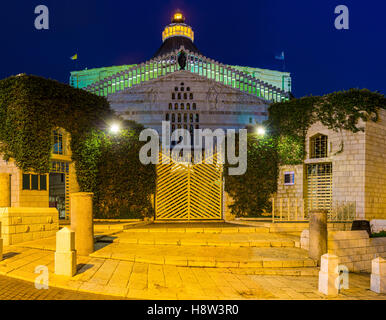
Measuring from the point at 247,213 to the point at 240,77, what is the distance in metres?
29.2

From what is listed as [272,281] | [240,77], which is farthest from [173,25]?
[272,281]

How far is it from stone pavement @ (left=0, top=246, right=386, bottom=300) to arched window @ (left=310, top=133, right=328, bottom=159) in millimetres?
8770

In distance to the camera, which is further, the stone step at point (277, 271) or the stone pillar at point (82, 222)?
the stone pillar at point (82, 222)

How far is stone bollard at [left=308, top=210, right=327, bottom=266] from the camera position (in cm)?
801

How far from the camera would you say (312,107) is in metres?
15.5

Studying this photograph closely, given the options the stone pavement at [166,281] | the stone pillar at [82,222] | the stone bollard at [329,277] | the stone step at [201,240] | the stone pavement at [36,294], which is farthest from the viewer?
the stone step at [201,240]

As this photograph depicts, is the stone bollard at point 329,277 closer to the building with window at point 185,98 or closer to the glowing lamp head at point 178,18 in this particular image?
the building with window at point 185,98

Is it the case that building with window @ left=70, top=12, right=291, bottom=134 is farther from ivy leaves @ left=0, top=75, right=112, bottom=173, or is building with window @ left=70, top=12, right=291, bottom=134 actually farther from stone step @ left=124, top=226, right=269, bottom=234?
stone step @ left=124, top=226, right=269, bottom=234

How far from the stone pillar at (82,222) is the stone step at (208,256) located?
1.02 feet

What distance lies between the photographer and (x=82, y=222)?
777 cm

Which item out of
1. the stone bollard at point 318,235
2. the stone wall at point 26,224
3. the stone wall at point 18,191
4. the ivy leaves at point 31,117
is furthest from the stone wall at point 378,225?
the stone wall at point 18,191

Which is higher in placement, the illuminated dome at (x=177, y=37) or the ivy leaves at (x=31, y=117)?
the illuminated dome at (x=177, y=37)

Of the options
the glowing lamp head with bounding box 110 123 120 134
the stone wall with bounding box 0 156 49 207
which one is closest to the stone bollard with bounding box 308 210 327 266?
the glowing lamp head with bounding box 110 123 120 134

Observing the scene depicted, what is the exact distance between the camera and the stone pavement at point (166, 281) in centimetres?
544
